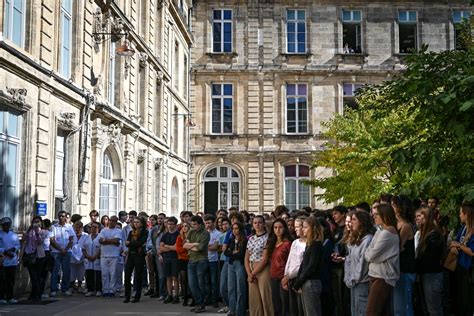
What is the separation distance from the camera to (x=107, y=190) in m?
19.0

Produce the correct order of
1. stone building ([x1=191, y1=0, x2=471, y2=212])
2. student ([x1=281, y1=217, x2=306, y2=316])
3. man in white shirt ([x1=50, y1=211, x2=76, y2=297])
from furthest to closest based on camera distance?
stone building ([x1=191, y1=0, x2=471, y2=212]) < man in white shirt ([x1=50, y1=211, x2=76, y2=297]) < student ([x1=281, y1=217, x2=306, y2=316])

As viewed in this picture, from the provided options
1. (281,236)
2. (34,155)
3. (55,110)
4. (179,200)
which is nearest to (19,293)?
(34,155)

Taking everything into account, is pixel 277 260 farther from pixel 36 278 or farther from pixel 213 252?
pixel 36 278

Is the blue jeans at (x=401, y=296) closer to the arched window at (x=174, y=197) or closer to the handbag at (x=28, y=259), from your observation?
the handbag at (x=28, y=259)

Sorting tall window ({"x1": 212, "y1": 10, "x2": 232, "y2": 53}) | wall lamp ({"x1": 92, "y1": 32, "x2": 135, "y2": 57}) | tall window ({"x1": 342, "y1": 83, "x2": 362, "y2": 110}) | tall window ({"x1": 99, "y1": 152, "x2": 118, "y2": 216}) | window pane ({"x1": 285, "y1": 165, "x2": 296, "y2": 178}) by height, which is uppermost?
tall window ({"x1": 212, "y1": 10, "x2": 232, "y2": 53})

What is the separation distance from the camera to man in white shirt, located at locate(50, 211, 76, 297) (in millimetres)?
13191

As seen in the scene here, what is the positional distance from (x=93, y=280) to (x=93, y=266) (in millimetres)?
401

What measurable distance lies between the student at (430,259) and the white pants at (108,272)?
24.2 feet

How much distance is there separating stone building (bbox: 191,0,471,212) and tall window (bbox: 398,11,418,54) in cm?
12

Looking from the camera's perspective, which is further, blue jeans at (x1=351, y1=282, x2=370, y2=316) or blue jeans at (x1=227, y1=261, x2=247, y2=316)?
blue jeans at (x1=227, y1=261, x2=247, y2=316)

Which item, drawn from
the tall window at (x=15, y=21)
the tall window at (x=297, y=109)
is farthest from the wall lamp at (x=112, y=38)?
the tall window at (x=297, y=109)

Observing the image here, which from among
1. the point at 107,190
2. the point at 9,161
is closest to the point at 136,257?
the point at 9,161

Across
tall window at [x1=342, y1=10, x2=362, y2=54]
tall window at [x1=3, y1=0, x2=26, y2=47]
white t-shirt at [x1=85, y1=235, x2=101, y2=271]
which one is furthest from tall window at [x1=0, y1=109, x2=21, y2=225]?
tall window at [x1=342, y1=10, x2=362, y2=54]

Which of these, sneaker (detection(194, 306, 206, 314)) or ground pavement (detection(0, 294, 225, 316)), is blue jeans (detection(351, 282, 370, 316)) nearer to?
ground pavement (detection(0, 294, 225, 316))
